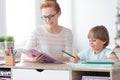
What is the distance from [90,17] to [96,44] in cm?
299

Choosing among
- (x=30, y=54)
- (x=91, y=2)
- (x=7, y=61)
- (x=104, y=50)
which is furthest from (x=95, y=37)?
(x=91, y=2)

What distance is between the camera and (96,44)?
226 centimetres

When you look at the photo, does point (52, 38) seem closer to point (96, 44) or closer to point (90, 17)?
point (96, 44)

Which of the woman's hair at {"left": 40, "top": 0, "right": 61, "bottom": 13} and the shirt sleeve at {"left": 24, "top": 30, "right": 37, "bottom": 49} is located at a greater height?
the woman's hair at {"left": 40, "top": 0, "right": 61, "bottom": 13}

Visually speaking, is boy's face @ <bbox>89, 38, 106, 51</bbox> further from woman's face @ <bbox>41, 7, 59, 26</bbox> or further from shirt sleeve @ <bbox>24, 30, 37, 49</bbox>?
shirt sleeve @ <bbox>24, 30, 37, 49</bbox>

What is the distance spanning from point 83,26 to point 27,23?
3.34 feet

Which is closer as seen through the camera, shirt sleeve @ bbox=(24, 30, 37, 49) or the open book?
the open book

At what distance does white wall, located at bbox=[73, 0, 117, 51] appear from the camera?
5.10 meters

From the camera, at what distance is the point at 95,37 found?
2.26 meters

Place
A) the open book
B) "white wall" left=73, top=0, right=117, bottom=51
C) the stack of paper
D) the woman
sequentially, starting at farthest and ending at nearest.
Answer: "white wall" left=73, top=0, right=117, bottom=51, the woman, the open book, the stack of paper

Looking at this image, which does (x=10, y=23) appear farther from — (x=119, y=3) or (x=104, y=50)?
(x=104, y=50)

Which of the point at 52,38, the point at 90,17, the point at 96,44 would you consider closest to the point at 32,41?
the point at 52,38

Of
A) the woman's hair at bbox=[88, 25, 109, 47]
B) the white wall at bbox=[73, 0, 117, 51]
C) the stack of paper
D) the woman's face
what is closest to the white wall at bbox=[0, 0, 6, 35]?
the white wall at bbox=[73, 0, 117, 51]

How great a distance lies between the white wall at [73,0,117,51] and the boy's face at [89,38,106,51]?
2836mm
